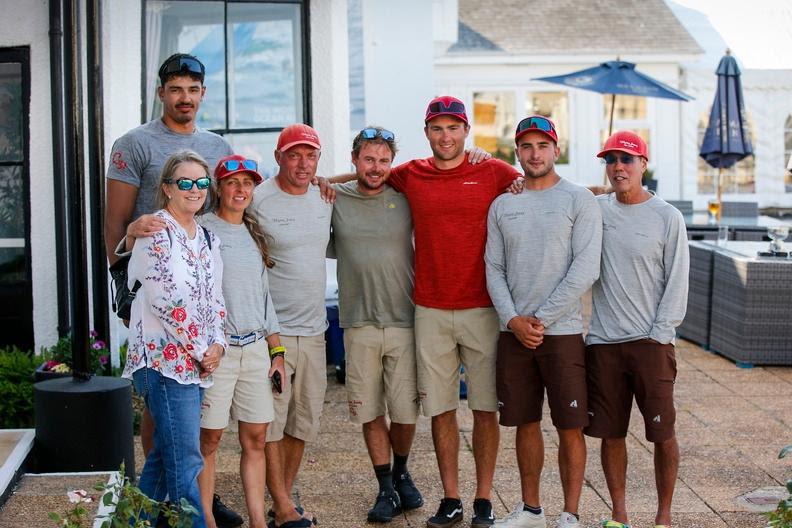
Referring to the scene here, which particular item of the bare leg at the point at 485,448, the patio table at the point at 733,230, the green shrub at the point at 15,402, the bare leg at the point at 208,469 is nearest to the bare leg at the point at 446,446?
the bare leg at the point at 485,448

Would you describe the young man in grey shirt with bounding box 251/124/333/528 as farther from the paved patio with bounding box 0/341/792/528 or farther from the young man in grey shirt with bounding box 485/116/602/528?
the young man in grey shirt with bounding box 485/116/602/528

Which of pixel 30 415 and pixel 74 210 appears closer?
pixel 74 210

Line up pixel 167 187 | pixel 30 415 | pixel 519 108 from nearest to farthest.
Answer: pixel 167 187
pixel 30 415
pixel 519 108

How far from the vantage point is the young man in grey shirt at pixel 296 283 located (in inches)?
183

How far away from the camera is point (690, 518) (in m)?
4.95

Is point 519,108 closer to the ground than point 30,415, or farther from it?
farther from it

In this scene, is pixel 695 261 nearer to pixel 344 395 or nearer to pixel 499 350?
pixel 344 395

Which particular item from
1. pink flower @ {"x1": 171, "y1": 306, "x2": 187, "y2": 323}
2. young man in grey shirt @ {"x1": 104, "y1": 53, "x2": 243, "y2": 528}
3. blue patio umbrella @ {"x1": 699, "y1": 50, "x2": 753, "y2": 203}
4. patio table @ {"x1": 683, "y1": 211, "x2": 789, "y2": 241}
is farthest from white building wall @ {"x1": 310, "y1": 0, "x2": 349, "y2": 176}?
blue patio umbrella @ {"x1": 699, "y1": 50, "x2": 753, "y2": 203}

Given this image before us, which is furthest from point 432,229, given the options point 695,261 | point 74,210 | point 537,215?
point 695,261

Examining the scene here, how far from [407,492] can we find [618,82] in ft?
29.1

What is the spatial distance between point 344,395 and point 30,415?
83.1 inches

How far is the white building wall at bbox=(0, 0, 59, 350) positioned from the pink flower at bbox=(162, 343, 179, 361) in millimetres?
3355

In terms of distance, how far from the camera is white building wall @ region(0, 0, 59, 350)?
22.4 ft

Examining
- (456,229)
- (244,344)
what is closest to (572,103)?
(456,229)
